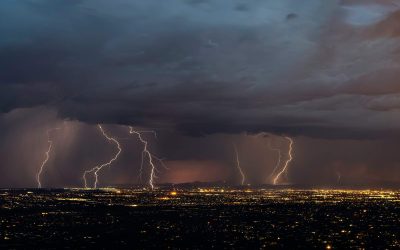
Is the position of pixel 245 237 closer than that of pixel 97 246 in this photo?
No

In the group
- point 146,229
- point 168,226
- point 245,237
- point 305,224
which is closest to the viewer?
point 245,237

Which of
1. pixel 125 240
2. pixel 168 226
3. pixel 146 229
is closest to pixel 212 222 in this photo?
pixel 168 226

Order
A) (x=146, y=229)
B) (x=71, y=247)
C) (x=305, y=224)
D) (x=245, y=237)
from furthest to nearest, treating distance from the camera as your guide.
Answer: (x=305, y=224) → (x=146, y=229) → (x=245, y=237) → (x=71, y=247)

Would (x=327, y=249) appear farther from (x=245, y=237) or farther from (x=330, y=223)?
(x=330, y=223)

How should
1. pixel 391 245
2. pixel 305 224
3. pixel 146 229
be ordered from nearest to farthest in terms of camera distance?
pixel 391 245 → pixel 146 229 → pixel 305 224

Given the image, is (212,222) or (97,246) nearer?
(97,246)

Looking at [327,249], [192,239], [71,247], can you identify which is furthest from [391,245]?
[71,247]

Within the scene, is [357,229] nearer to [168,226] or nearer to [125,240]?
[168,226]

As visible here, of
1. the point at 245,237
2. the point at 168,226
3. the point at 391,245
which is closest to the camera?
the point at 391,245
